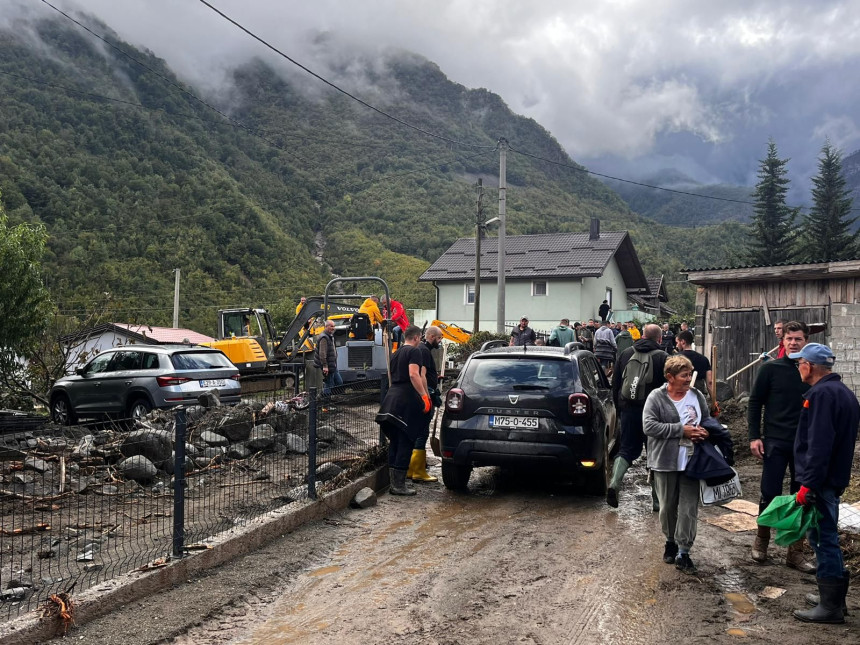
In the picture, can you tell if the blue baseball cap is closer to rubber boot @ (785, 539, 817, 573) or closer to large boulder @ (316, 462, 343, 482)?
rubber boot @ (785, 539, 817, 573)

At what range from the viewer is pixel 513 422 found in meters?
8.31

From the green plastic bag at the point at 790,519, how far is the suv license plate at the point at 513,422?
3255 millimetres

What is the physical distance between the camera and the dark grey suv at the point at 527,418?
817 cm

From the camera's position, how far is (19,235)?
15250 millimetres

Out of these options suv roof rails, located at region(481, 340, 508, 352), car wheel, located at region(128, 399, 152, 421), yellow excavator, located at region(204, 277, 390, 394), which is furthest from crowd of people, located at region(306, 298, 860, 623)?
yellow excavator, located at region(204, 277, 390, 394)

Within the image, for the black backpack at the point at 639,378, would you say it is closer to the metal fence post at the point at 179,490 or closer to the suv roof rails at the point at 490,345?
the suv roof rails at the point at 490,345

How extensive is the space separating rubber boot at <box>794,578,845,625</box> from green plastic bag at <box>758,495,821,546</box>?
31 centimetres

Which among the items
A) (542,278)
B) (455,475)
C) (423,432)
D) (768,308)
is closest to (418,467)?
(423,432)

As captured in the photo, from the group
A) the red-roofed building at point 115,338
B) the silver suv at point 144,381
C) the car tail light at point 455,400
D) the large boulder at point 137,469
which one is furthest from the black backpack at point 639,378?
the red-roofed building at point 115,338

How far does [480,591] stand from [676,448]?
1.86m

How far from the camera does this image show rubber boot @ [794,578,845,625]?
4.82 metres

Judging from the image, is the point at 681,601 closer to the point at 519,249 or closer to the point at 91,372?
the point at 91,372

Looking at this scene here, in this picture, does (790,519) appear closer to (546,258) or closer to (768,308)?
(768,308)

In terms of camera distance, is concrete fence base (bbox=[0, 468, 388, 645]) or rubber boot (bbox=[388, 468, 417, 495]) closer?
concrete fence base (bbox=[0, 468, 388, 645])
